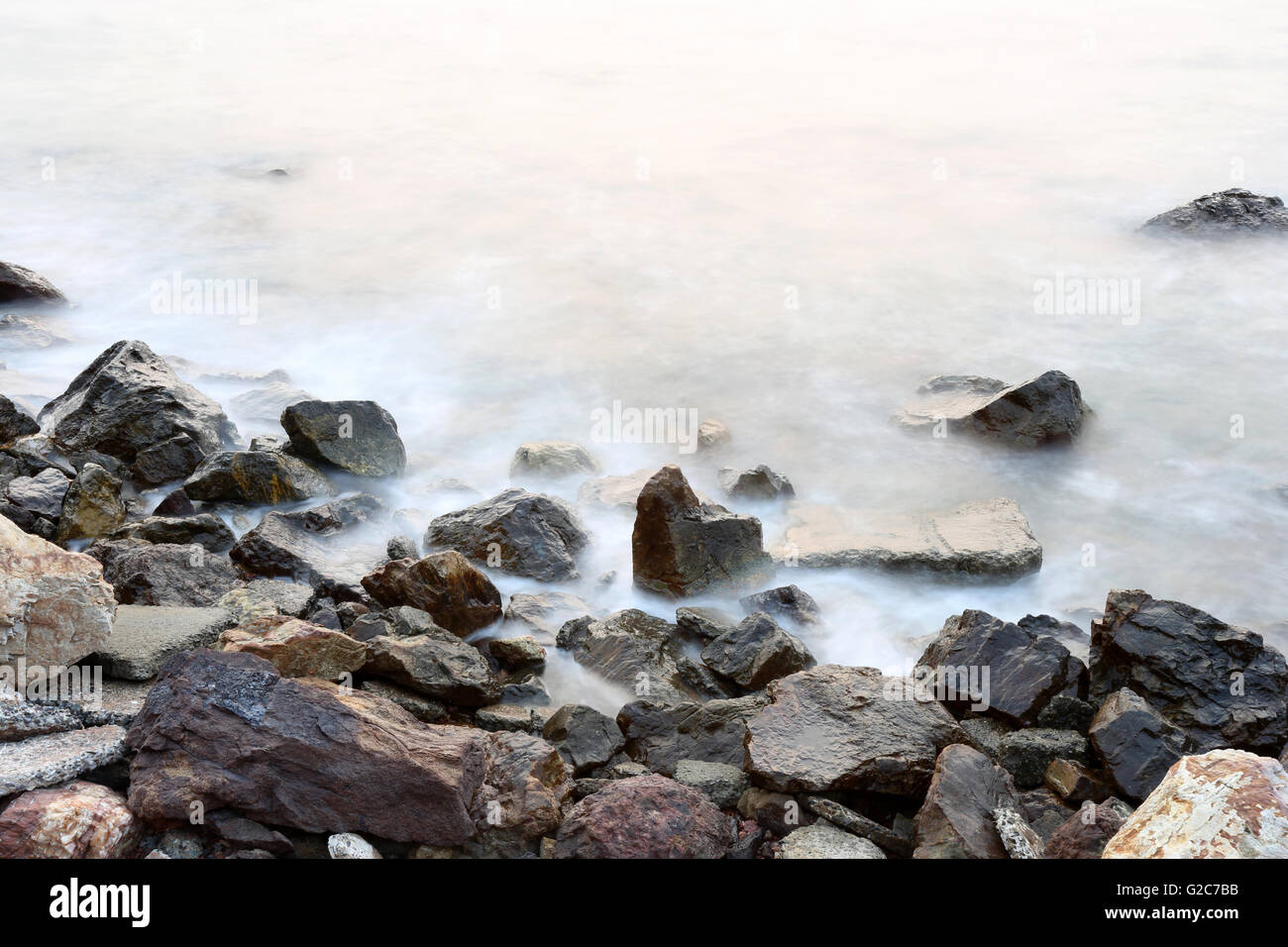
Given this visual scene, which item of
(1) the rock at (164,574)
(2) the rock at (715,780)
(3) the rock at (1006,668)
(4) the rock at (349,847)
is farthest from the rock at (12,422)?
(3) the rock at (1006,668)

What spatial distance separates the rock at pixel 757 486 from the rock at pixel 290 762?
168 inches

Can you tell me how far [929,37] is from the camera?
2502 cm

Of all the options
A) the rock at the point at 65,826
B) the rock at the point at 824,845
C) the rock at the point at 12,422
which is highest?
the rock at the point at 12,422

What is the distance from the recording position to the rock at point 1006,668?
5723 millimetres

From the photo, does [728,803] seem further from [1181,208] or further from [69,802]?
[1181,208]

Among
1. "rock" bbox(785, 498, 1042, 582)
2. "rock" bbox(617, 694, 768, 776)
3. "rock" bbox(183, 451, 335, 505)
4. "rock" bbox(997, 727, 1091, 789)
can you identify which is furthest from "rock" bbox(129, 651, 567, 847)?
"rock" bbox(785, 498, 1042, 582)

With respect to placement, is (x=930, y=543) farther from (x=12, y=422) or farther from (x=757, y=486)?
(x=12, y=422)

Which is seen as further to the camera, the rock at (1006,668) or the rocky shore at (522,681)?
the rock at (1006,668)

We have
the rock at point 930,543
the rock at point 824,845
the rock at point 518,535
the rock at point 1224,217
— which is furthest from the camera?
the rock at point 1224,217

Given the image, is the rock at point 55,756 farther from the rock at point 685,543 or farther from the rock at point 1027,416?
the rock at point 1027,416

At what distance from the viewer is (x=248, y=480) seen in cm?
798

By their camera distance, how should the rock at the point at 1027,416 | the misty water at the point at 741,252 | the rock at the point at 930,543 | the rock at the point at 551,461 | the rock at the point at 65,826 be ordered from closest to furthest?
1. the rock at the point at 65,826
2. the rock at the point at 930,543
3. the rock at the point at 551,461
4. the misty water at the point at 741,252
5. the rock at the point at 1027,416

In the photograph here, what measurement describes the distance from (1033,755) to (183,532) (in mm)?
5315

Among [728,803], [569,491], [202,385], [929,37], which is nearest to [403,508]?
[569,491]
